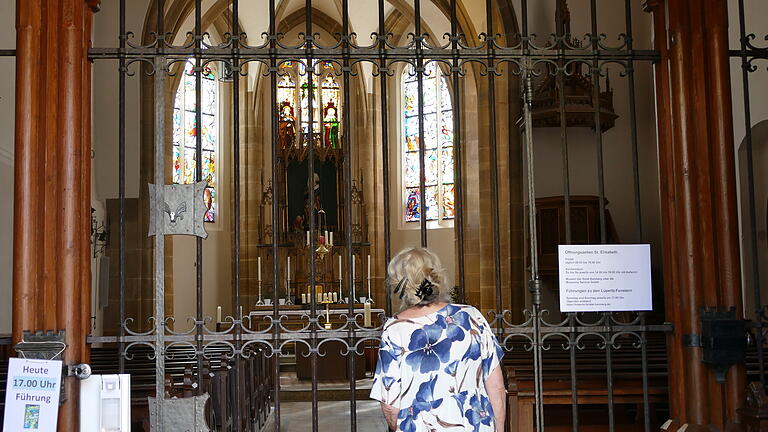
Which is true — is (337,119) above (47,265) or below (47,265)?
above

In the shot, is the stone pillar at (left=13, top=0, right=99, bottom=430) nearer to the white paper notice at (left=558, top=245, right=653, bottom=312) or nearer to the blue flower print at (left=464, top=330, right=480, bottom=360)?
the blue flower print at (left=464, top=330, right=480, bottom=360)

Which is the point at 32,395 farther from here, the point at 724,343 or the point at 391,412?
the point at 724,343

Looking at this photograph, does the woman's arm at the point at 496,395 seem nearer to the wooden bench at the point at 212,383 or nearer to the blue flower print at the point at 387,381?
the blue flower print at the point at 387,381

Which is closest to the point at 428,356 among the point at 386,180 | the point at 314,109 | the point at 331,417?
the point at 386,180

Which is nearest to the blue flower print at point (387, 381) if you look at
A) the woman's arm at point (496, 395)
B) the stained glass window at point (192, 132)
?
the woman's arm at point (496, 395)

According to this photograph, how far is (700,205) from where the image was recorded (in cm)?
439

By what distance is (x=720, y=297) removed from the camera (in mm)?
4383

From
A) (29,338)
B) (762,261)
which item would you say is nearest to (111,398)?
(29,338)

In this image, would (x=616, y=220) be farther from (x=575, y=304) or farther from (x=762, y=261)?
(x=575, y=304)

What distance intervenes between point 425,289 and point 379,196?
14.1m

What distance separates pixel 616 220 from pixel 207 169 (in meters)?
8.92

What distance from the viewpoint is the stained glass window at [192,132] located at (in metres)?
15.6

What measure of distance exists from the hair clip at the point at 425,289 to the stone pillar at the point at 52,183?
1906mm

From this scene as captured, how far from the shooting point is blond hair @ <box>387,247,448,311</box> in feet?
10.2
